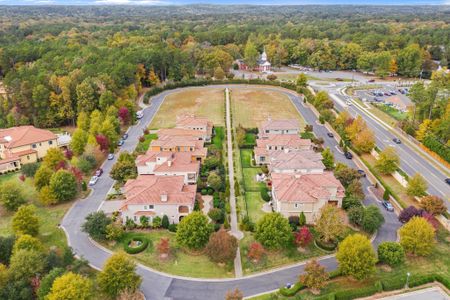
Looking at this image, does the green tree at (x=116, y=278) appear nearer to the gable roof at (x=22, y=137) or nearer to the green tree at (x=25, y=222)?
the green tree at (x=25, y=222)

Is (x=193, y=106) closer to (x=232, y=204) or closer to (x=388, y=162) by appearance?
(x=232, y=204)

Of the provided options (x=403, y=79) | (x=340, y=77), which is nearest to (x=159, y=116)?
(x=340, y=77)

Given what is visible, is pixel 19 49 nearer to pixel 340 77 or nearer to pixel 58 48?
pixel 58 48

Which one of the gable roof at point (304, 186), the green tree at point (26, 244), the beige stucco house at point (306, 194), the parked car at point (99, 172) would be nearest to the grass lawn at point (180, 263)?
the green tree at point (26, 244)

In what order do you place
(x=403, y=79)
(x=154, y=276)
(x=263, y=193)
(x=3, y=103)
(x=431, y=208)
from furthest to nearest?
(x=403, y=79) < (x=3, y=103) < (x=263, y=193) < (x=431, y=208) < (x=154, y=276)

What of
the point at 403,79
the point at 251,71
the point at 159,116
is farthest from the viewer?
the point at 251,71

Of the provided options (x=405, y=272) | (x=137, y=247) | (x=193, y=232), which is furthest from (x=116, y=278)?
(x=405, y=272)

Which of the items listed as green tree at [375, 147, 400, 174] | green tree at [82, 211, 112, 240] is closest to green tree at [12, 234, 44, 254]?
green tree at [82, 211, 112, 240]
